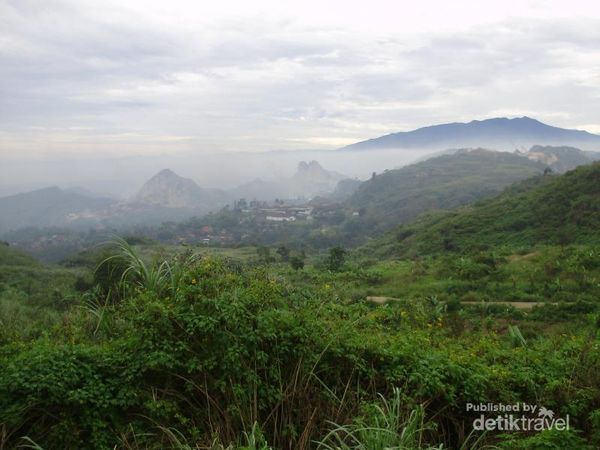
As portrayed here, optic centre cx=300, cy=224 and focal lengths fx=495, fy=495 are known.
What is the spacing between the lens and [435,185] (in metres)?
114

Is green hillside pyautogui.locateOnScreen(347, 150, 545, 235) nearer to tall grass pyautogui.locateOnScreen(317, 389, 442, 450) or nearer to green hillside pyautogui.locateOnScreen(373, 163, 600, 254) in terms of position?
green hillside pyautogui.locateOnScreen(373, 163, 600, 254)

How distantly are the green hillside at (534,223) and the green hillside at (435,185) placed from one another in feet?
144

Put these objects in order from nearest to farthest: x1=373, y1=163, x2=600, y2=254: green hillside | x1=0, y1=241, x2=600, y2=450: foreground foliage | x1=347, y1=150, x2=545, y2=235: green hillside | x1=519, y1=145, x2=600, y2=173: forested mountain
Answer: x1=0, y1=241, x2=600, y2=450: foreground foliage → x1=373, y1=163, x2=600, y2=254: green hillside → x1=347, y1=150, x2=545, y2=235: green hillside → x1=519, y1=145, x2=600, y2=173: forested mountain

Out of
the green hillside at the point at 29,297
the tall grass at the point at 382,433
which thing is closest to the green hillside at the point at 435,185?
the green hillside at the point at 29,297

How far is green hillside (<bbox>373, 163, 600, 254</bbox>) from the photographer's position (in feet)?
91.5

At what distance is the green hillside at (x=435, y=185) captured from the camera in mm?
92000

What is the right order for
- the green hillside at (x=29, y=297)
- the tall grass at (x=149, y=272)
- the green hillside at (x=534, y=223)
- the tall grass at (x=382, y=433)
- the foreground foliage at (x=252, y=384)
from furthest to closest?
the green hillside at (x=534, y=223) → the green hillside at (x=29, y=297) → the tall grass at (x=149, y=272) → the foreground foliage at (x=252, y=384) → the tall grass at (x=382, y=433)

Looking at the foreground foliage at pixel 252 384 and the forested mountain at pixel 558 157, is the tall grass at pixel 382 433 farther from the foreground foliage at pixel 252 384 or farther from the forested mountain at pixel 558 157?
the forested mountain at pixel 558 157

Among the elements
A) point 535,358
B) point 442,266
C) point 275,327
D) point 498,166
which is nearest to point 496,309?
point 442,266

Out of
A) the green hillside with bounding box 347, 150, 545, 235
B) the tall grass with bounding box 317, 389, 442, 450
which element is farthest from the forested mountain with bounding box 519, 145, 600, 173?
the tall grass with bounding box 317, 389, 442, 450

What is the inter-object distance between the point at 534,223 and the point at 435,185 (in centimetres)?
8435

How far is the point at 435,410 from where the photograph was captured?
407cm

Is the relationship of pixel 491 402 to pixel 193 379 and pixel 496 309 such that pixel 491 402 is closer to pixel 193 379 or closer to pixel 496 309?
pixel 193 379

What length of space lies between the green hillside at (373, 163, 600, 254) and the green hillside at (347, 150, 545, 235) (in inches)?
1727
